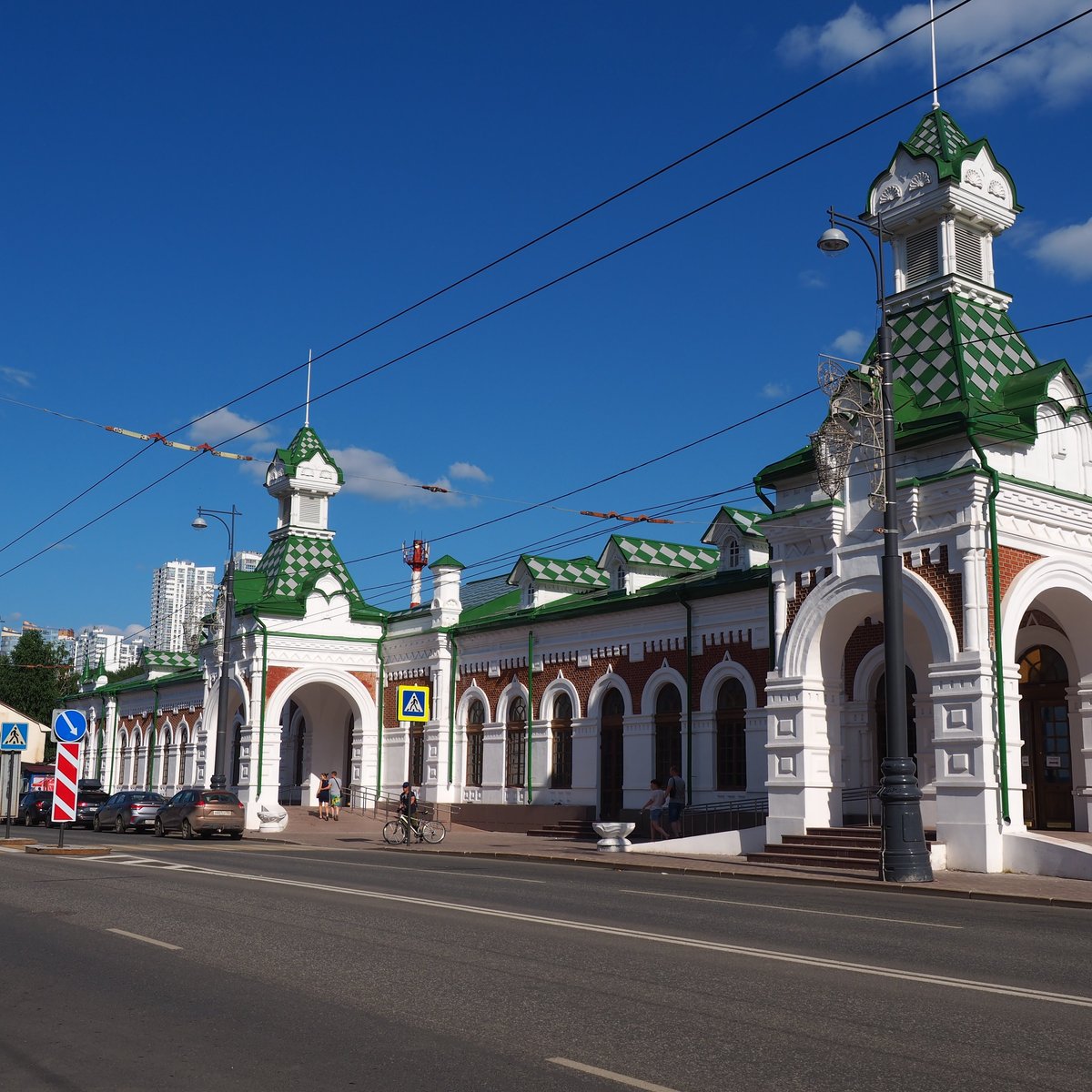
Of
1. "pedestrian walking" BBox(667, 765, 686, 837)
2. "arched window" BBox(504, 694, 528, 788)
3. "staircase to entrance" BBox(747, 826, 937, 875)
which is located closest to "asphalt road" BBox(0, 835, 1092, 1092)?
"staircase to entrance" BBox(747, 826, 937, 875)

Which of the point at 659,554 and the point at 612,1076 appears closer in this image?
the point at 612,1076

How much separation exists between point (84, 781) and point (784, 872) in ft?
112

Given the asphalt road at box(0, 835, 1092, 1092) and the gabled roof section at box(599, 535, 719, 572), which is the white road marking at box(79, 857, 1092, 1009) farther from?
the gabled roof section at box(599, 535, 719, 572)

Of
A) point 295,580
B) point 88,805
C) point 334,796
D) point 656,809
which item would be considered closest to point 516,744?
point 334,796

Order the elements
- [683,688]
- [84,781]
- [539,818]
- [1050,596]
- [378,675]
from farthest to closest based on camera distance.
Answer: [84,781] < [378,675] < [539,818] < [683,688] < [1050,596]

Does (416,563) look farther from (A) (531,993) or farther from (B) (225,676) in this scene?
(A) (531,993)

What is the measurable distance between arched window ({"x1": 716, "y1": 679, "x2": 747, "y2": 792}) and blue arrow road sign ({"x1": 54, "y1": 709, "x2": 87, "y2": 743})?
13.5 metres

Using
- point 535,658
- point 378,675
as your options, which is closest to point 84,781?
point 378,675

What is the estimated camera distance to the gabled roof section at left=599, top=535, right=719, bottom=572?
32375mm

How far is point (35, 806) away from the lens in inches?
1575

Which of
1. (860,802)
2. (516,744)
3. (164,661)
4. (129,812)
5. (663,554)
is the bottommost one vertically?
(129,812)

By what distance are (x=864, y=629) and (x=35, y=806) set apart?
28.2 metres

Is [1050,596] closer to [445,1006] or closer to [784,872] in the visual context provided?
[784,872]

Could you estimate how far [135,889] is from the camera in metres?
15.4
